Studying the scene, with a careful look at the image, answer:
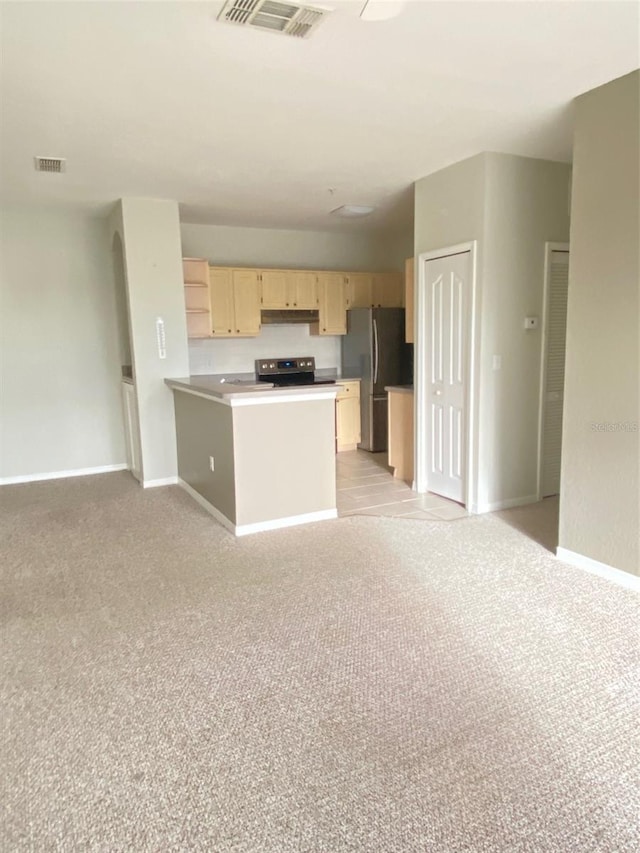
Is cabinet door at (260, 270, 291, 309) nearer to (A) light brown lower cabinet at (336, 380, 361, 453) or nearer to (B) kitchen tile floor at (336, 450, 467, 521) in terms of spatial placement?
(A) light brown lower cabinet at (336, 380, 361, 453)

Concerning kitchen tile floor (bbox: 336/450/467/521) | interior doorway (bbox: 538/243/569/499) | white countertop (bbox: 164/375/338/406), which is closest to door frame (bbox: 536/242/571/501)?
interior doorway (bbox: 538/243/569/499)

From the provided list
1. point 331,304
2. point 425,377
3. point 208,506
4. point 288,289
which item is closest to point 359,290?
point 331,304

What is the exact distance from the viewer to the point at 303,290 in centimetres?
643

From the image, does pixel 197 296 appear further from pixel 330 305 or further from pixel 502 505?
pixel 502 505

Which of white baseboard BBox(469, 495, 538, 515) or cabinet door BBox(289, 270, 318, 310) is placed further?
cabinet door BBox(289, 270, 318, 310)

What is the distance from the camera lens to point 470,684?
2.16m

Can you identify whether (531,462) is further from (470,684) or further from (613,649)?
(470,684)

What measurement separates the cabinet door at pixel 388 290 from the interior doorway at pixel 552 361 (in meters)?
2.78

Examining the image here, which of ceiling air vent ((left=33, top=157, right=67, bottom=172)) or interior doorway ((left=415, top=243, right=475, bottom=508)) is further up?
ceiling air vent ((left=33, top=157, right=67, bottom=172))

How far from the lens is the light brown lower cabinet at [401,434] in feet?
16.9

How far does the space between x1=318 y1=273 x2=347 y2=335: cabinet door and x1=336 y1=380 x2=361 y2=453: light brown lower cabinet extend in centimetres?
70

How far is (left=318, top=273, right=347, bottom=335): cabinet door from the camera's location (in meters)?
6.54

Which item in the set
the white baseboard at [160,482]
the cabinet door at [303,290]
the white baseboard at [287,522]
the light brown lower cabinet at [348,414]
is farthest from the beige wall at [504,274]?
the white baseboard at [160,482]

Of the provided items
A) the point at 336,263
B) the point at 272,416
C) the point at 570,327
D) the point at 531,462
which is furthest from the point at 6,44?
the point at 336,263
